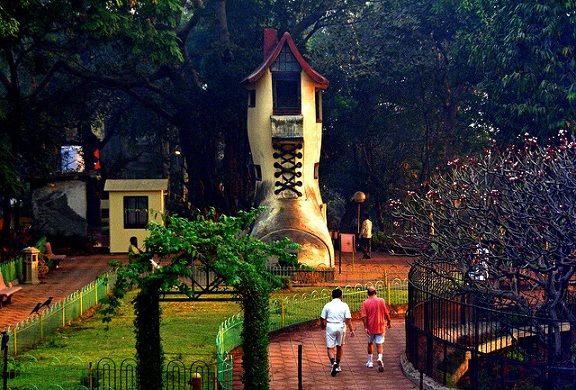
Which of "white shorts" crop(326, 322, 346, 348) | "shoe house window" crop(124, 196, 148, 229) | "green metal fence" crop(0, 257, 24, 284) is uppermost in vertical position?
"shoe house window" crop(124, 196, 148, 229)

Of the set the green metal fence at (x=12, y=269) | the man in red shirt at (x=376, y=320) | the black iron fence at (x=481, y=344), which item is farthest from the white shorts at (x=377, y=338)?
the green metal fence at (x=12, y=269)

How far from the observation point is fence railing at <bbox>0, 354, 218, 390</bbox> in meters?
15.1

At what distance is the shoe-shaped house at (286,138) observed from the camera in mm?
32062

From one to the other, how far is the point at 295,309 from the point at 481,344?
7.89m

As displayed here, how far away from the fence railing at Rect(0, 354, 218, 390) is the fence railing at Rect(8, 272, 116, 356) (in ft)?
1.91

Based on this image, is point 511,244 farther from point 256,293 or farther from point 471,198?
point 256,293

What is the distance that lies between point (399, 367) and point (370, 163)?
26407mm

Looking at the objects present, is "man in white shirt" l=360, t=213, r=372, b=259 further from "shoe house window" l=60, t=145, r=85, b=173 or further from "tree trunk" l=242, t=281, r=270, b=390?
"shoe house window" l=60, t=145, r=85, b=173

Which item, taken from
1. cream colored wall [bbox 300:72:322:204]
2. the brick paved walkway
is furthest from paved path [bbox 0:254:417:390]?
cream colored wall [bbox 300:72:322:204]

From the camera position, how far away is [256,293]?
14.4 meters

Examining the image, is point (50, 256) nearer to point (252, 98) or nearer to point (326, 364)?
point (252, 98)

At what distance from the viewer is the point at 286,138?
106ft

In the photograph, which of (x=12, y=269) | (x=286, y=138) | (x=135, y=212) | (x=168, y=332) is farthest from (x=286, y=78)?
(x=168, y=332)

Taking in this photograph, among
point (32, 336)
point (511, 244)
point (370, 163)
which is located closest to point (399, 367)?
point (511, 244)
